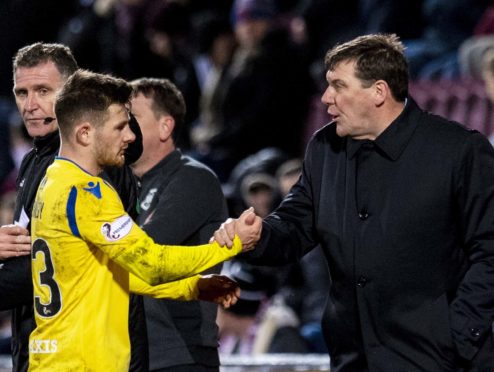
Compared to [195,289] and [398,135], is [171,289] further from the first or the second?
[398,135]

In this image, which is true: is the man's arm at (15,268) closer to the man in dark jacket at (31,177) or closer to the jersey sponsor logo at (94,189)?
the man in dark jacket at (31,177)

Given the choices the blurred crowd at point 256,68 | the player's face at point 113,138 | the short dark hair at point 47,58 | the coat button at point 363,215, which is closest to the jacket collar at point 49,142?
the short dark hair at point 47,58

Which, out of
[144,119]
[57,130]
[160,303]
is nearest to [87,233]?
[57,130]

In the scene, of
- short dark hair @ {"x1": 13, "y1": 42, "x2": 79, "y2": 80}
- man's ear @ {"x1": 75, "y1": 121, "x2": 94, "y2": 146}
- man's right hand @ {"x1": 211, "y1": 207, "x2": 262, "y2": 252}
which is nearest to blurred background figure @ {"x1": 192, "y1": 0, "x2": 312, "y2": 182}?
short dark hair @ {"x1": 13, "y1": 42, "x2": 79, "y2": 80}

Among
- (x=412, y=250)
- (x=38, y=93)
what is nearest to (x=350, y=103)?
(x=412, y=250)

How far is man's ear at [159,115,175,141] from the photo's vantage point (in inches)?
202

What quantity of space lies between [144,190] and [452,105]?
3.42 meters

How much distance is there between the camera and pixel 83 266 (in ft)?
13.1

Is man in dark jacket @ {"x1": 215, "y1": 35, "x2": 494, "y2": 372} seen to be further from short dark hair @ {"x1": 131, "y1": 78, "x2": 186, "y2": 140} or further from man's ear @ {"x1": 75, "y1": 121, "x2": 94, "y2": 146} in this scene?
short dark hair @ {"x1": 131, "y1": 78, "x2": 186, "y2": 140}

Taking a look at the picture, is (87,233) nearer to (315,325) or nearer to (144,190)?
(144,190)

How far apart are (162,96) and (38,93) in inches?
32.9

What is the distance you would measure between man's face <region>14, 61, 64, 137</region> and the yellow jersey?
1.35 ft

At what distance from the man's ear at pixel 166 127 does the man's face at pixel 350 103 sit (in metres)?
0.93

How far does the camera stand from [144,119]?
16.9 ft
